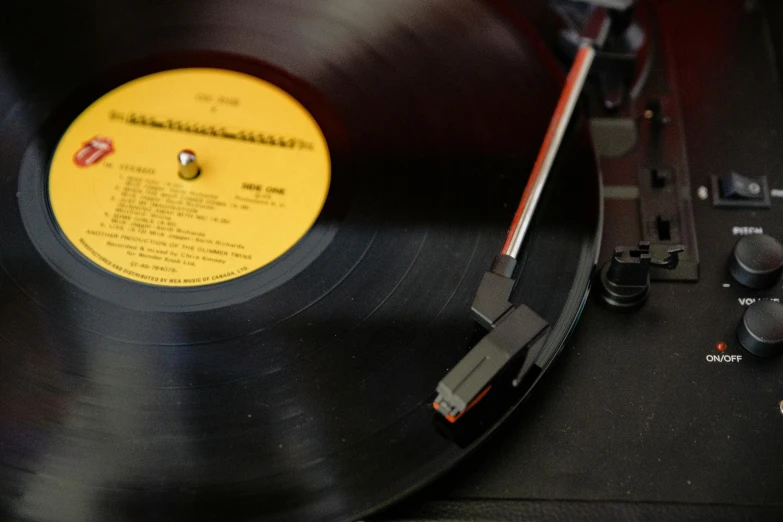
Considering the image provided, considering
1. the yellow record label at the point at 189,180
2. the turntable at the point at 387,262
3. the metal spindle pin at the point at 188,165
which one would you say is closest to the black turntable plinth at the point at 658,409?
the turntable at the point at 387,262

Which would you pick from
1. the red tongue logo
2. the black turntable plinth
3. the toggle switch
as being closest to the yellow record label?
the red tongue logo

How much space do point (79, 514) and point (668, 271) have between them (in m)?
0.64

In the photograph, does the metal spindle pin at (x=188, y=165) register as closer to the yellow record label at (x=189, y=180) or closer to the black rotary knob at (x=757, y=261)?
the yellow record label at (x=189, y=180)

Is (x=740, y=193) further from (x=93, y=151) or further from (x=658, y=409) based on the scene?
(x=93, y=151)

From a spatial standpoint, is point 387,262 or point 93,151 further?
point 93,151

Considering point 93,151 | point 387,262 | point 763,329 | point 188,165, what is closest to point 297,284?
point 387,262

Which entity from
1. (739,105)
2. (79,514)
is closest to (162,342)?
(79,514)

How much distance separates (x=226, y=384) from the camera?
804 millimetres

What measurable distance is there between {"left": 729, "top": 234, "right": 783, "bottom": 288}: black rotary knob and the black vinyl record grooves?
166 millimetres

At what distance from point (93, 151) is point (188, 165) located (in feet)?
0.41

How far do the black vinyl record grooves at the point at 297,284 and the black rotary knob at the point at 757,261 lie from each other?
17 centimetres

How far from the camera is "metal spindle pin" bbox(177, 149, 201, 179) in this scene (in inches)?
37.8

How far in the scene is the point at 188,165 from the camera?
97 centimetres

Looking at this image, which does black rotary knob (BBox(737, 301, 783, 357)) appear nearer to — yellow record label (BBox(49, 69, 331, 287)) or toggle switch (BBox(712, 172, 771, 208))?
toggle switch (BBox(712, 172, 771, 208))
